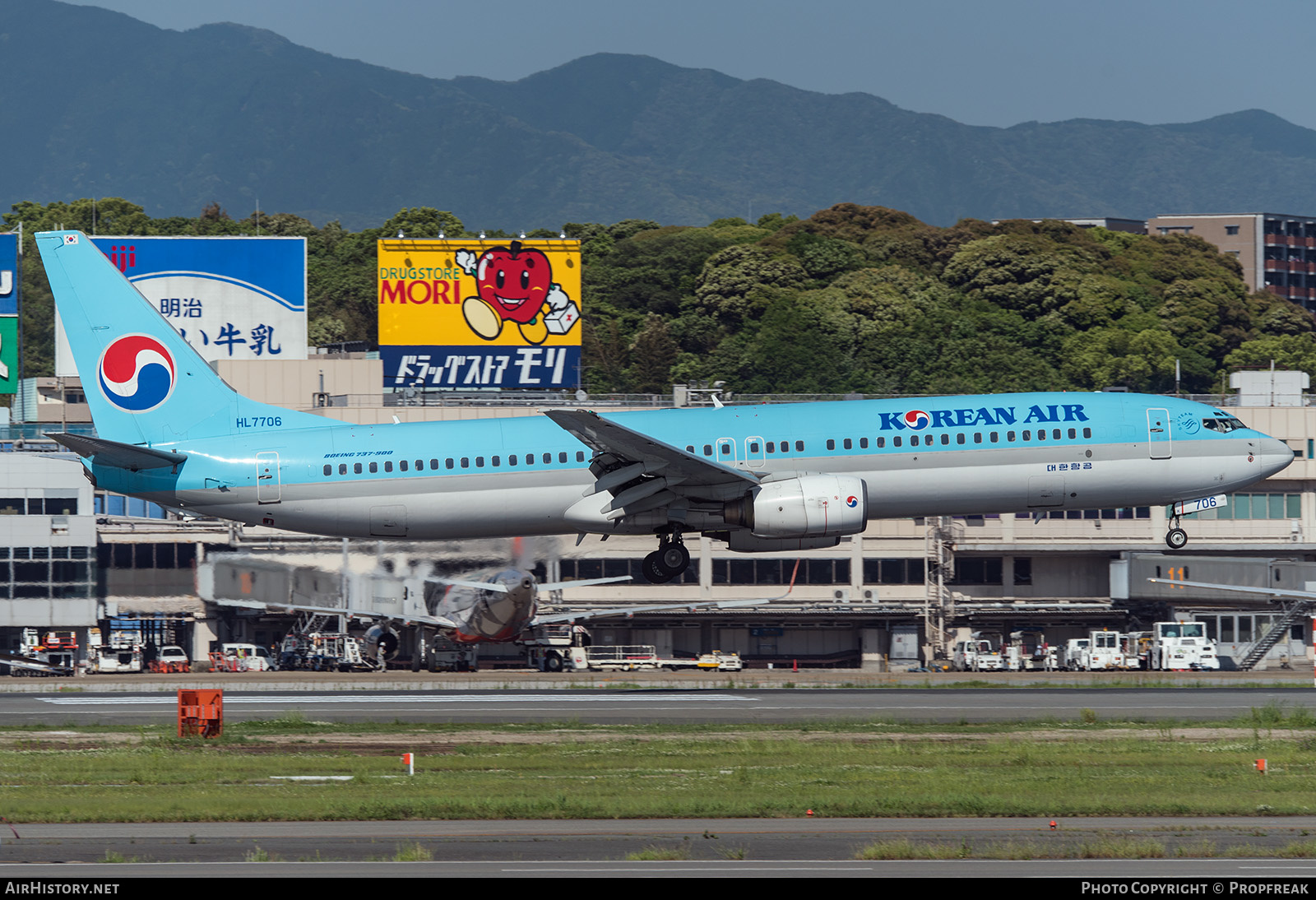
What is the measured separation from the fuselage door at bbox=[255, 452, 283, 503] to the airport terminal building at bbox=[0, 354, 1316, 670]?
36144 millimetres

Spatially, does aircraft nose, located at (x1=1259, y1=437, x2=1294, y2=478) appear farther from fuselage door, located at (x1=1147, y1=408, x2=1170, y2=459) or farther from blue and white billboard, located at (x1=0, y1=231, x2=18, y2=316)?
blue and white billboard, located at (x1=0, y1=231, x2=18, y2=316)

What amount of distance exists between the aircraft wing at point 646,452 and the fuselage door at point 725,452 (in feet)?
1.18

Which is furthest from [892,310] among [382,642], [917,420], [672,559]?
[672,559]

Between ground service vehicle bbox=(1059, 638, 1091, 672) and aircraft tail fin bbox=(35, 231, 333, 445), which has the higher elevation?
aircraft tail fin bbox=(35, 231, 333, 445)

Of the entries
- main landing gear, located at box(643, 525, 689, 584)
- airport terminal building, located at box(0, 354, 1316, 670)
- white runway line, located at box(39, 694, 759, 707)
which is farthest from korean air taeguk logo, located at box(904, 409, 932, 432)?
airport terminal building, located at box(0, 354, 1316, 670)

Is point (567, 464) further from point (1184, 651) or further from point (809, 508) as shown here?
point (1184, 651)

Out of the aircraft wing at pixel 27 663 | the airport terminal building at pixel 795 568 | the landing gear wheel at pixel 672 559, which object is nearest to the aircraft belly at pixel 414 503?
the landing gear wheel at pixel 672 559

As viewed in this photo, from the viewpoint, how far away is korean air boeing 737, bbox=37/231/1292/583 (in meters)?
45.7

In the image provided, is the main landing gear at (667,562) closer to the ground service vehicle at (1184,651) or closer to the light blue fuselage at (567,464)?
the light blue fuselage at (567,464)

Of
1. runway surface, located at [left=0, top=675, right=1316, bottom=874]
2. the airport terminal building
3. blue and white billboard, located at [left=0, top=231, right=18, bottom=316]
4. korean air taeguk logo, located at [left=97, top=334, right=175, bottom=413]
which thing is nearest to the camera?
runway surface, located at [left=0, top=675, right=1316, bottom=874]

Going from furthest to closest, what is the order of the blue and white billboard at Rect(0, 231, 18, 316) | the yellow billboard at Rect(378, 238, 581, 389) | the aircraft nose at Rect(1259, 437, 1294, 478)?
1. the yellow billboard at Rect(378, 238, 581, 389)
2. the blue and white billboard at Rect(0, 231, 18, 316)
3. the aircraft nose at Rect(1259, 437, 1294, 478)

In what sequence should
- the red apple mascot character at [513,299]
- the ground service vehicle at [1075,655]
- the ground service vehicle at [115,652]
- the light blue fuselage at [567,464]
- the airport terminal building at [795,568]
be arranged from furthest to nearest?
the red apple mascot character at [513,299] < the airport terminal building at [795,568] < the ground service vehicle at [1075,655] < the ground service vehicle at [115,652] < the light blue fuselage at [567,464]

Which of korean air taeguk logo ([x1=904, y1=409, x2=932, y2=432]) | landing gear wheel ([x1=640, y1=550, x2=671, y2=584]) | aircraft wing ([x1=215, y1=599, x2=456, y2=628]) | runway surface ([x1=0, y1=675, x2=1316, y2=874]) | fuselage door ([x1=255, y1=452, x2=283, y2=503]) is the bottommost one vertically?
runway surface ([x1=0, y1=675, x2=1316, y2=874])

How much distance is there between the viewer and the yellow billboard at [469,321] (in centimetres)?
10162
